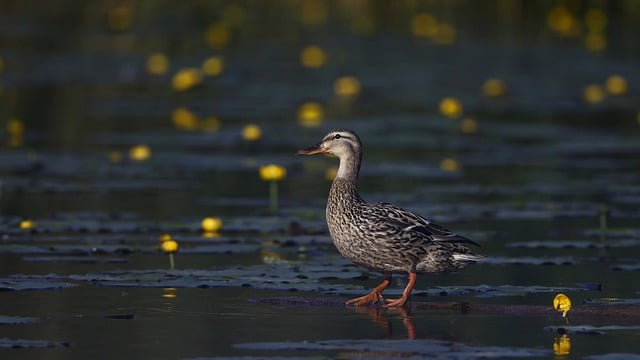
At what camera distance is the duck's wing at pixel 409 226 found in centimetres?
1162

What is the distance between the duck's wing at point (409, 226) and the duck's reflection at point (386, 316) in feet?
2.18

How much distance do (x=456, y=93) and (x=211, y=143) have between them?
6359 mm

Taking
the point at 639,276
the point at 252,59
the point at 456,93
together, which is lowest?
the point at 639,276

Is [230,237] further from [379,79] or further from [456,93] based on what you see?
[379,79]

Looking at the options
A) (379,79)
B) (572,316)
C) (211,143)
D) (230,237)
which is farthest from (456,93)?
(572,316)

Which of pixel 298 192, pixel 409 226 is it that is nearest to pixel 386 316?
pixel 409 226

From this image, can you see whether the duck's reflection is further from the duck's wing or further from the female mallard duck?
the duck's wing

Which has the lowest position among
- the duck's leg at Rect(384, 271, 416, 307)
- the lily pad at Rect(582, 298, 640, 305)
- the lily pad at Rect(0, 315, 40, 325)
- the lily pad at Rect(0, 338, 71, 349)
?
the lily pad at Rect(0, 338, 71, 349)

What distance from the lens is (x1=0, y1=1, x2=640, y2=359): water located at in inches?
404

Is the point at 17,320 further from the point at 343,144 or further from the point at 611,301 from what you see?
the point at 611,301

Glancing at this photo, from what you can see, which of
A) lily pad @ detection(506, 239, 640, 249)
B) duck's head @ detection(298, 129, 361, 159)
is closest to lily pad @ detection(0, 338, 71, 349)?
duck's head @ detection(298, 129, 361, 159)

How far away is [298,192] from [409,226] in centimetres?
584

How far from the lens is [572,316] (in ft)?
35.0

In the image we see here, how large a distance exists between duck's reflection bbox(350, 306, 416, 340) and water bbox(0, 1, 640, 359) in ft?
0.10
